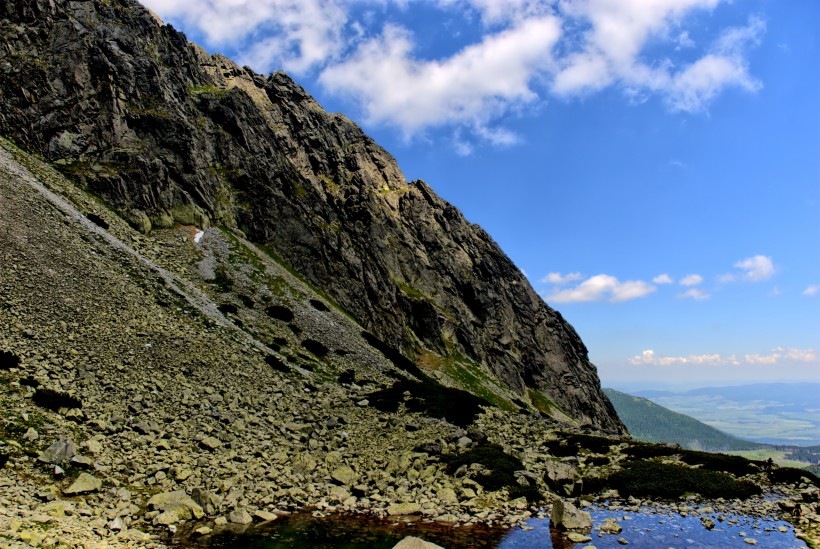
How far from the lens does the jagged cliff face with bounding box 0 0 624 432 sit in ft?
218

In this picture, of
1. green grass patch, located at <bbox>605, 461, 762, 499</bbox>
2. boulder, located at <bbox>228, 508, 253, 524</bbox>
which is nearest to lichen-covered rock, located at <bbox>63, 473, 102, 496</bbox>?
boulder, located at <bbox>228, 508, 253, 524</bbox>

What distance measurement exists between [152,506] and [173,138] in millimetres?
68081

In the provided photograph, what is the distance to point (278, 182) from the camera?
9425cm

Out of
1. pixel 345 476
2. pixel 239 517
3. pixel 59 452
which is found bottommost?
pixel 239 517

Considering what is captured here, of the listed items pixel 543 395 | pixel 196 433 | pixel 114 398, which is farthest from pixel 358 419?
pixel 543 395

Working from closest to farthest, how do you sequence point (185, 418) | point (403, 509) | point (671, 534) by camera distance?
point (671, 534) < point (403, 509) < point (185, 418)

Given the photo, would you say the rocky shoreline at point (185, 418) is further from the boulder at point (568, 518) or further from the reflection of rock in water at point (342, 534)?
the boulder at point (568, 518)

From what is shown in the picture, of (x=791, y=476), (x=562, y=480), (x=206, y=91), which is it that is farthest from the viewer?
(x=206, y=91)

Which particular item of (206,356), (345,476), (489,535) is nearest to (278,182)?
(206,356)

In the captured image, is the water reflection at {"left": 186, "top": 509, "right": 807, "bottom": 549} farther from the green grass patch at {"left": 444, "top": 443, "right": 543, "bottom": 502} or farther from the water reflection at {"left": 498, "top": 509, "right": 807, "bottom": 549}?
the green grass patch at {"left": 444, "top": 443, "right": 543, "bottom": 502}

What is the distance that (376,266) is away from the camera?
332 ft

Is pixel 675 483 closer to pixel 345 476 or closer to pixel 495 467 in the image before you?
pixel 495 467

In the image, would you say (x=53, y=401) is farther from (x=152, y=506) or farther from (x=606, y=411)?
(x=606, y=411)

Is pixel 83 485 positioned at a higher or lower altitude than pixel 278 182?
lower
